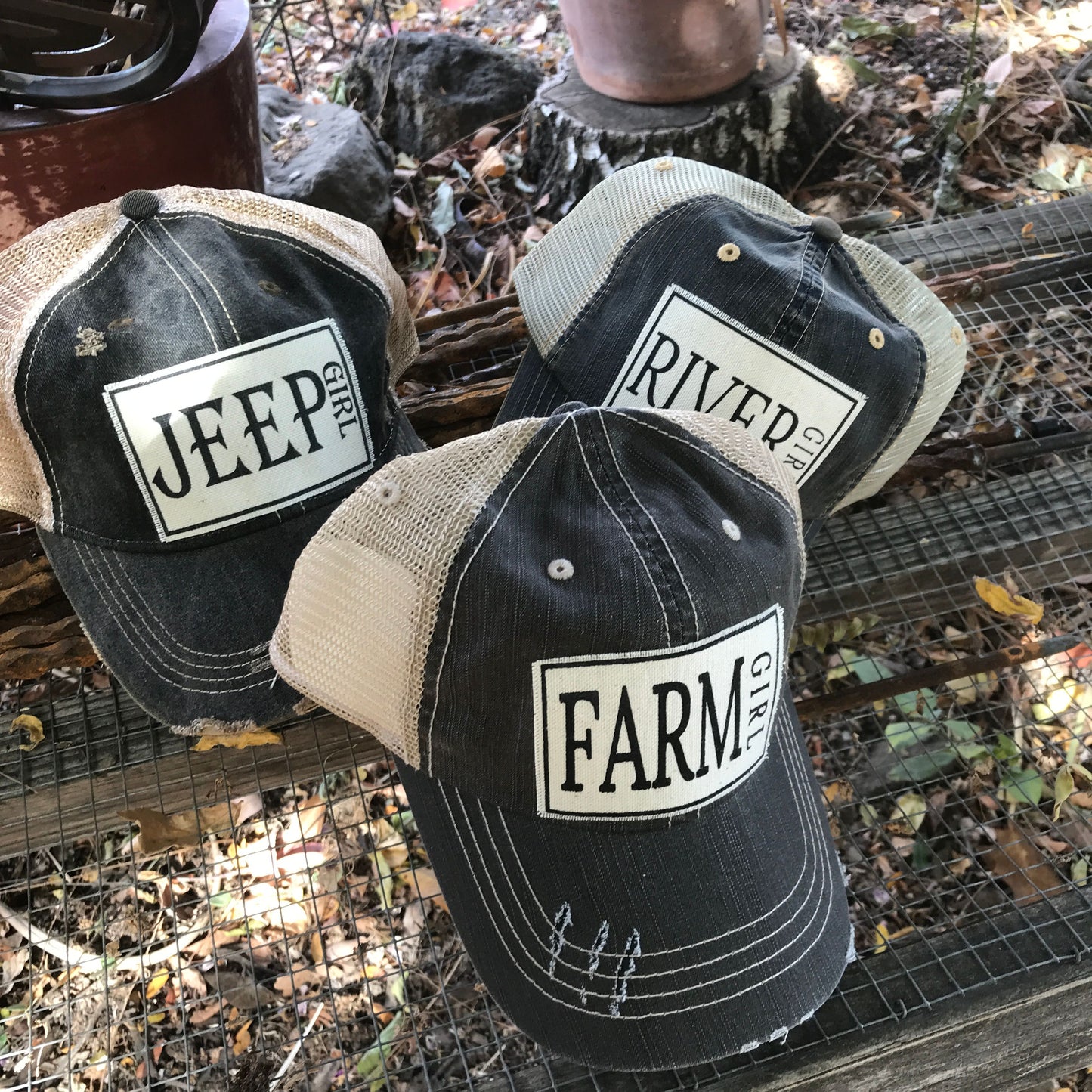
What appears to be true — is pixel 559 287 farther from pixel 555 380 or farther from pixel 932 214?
pixel 932 214

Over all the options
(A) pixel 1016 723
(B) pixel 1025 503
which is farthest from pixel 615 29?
(A) pixel 1016 723

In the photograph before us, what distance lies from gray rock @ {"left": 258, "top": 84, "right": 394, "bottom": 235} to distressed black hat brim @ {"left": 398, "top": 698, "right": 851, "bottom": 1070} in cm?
172

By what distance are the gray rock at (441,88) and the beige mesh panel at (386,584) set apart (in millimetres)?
2025

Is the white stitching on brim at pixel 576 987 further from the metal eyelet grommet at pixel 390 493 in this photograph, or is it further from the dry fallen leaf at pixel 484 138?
the dry fallen leaf at pixel 484 138

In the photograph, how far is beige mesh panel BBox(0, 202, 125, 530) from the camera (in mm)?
1148

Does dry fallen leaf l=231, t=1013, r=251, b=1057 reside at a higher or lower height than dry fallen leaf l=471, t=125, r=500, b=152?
lower

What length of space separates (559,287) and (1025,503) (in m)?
0.86

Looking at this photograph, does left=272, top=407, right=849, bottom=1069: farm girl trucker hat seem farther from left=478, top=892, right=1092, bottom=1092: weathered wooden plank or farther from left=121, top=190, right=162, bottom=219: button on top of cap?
left=121, top=190, right=162, bottom=219: button on top of cap

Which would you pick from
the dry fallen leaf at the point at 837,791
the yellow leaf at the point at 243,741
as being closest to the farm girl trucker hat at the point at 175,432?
the yellow leaf at the point at 243,741

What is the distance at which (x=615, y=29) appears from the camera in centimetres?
206

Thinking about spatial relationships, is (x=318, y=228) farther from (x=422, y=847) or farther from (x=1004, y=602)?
(x=1004, y=602)

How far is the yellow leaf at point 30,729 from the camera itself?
1.40m

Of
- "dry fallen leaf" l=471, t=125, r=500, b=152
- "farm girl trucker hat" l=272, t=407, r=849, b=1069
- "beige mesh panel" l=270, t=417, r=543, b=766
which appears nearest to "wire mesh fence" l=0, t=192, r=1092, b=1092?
"farm girl trucker hat" l=272, t=407, r=849, b=1069

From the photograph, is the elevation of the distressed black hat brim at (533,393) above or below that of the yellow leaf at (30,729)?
above
